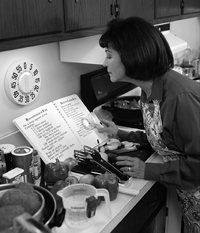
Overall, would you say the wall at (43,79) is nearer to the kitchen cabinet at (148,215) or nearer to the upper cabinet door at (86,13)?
the upper cabinet door at (86,13)

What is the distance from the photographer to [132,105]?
214cm

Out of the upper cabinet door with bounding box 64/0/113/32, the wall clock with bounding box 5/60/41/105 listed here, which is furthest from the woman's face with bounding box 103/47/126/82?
the wall clock with bounding box 5/60/41/105

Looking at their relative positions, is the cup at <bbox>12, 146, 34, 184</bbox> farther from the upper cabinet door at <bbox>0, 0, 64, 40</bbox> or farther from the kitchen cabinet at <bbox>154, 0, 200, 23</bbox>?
the kitchen cabinet at <bbox>154, 0, 200, 23</bbox>

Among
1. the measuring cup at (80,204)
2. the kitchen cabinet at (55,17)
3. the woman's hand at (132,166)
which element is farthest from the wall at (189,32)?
the measuring cup at (80,204)

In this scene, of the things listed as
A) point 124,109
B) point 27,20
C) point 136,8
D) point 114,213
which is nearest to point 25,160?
point 114,213

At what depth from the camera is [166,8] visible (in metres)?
2.24

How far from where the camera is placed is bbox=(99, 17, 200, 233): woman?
1.39 meters

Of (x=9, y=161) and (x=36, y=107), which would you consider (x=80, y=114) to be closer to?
(x=36, y=107)

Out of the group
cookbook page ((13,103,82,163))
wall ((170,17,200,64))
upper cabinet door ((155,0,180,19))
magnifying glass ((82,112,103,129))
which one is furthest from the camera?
wall ((170,17,200,64))

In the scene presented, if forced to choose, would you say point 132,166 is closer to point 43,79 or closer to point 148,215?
point 148,215

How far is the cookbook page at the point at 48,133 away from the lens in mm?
1614

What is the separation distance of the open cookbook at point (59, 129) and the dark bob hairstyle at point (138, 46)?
0.48m

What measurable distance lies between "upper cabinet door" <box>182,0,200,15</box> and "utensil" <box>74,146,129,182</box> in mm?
1479

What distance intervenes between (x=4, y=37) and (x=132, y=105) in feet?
3.73
